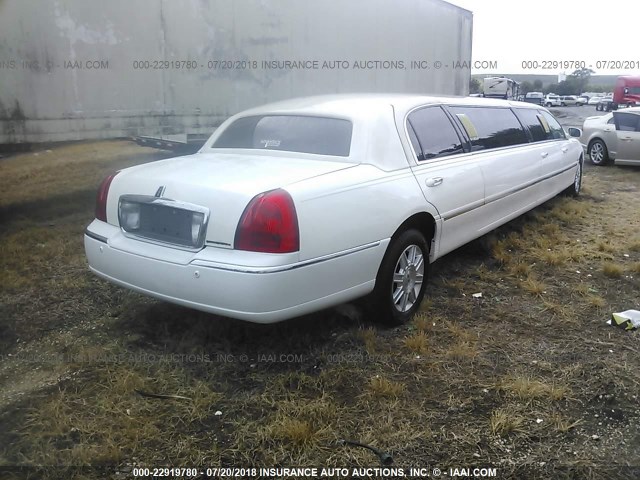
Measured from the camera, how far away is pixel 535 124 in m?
6.10

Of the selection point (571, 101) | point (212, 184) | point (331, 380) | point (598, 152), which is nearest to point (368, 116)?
point (212, 184)

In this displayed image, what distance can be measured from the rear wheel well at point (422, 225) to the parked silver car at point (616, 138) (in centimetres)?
853

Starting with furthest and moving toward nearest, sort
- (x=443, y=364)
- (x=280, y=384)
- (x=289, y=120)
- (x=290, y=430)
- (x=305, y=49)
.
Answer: (x=305, y=49) < (x=289, y=120) < (x=443, y=364) < (x=280, y=384) < (x=290, y=430)

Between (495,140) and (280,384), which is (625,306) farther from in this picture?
(280,384)

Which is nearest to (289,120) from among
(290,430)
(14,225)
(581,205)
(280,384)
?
(280,384)

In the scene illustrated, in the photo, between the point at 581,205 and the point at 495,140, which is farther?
the point at 581,205

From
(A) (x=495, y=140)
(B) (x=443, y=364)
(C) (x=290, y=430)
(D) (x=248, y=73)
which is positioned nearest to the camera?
(C) (x=290, y=430)

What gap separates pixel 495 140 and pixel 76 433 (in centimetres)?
396

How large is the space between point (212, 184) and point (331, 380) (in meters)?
1.20

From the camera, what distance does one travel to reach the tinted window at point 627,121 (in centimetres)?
1075

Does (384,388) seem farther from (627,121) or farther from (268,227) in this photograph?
(627,121)

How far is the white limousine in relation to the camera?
9.32 feet

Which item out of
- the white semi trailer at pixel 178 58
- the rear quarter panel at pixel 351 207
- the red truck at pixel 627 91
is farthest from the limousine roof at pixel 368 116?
the red truck at pixel 627 91

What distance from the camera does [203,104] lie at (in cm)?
727
